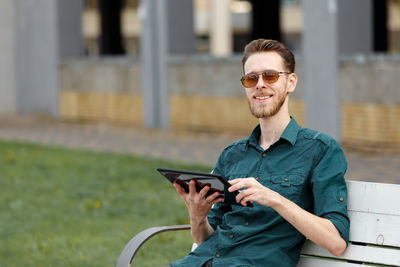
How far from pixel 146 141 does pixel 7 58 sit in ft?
27.8

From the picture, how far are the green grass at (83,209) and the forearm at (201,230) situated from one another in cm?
266

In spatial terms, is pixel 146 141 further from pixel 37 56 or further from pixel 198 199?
pixel 198 199

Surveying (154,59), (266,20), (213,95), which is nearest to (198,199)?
(213,95)

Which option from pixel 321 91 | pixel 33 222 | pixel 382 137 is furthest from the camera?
pixel 321 91

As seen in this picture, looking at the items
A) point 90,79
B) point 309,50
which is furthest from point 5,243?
point 90,79

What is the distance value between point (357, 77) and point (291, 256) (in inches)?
387

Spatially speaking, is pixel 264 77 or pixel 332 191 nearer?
pixel 332 191

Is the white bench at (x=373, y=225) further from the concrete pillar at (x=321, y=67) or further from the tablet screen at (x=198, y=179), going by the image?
the concrete pillar at (x=321, y=67)

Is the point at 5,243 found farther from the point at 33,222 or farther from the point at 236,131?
the point at 236,131

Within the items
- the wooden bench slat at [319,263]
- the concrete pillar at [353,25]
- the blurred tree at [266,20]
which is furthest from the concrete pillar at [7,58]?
the wooden bench slat at [319,263]

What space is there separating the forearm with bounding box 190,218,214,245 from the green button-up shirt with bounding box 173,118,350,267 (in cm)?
9

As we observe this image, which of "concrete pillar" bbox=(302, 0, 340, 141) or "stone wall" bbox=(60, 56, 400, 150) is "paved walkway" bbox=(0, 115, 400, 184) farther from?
"concrete pillar" bbox=(302, 0, 340, 141)

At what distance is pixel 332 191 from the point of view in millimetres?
3475

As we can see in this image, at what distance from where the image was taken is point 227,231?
375 centimetres
